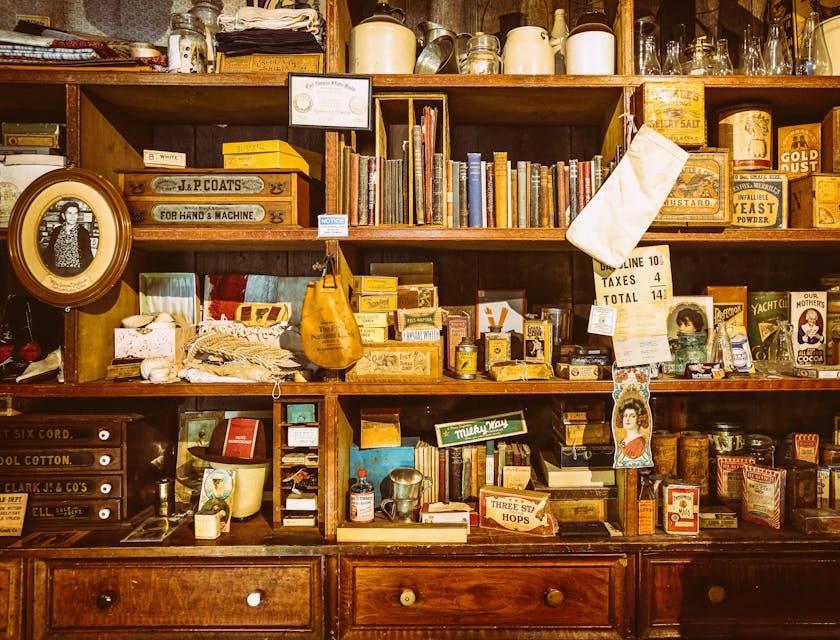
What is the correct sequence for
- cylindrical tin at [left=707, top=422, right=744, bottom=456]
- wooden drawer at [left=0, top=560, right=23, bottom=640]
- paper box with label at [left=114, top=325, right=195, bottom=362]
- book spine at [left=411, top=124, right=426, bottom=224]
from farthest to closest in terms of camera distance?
1. cylindrical tin at [left=707, top=422, right=744, bottom=456]
2. paper box with label at [left=114, top=325, right=195, bottom=362]
3. book spine at [left=411, top=124, right=426, bottom=224]
4. wooden drawer at [left=0, top=560, right=23, bottom=640]

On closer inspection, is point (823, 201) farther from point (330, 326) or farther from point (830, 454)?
point (330, 326)

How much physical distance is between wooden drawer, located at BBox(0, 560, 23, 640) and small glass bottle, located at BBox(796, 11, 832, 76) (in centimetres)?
294

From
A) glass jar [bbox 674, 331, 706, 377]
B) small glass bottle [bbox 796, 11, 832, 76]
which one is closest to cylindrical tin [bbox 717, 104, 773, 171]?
small glass bottle [bbox 796, 11, 832, 76]

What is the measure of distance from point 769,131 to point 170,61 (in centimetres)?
198

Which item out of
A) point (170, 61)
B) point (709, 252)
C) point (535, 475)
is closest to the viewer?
point (170, 61)

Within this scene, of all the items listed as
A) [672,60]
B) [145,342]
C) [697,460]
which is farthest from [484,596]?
[672,60]

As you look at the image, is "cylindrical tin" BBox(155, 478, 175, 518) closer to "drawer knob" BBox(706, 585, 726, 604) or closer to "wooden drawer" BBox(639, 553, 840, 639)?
"wooden drawer" BBox(639, 553, 840, 639)

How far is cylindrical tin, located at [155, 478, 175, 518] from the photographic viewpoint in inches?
72.6

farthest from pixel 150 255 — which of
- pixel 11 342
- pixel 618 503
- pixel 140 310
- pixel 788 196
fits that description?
pixel 788 196

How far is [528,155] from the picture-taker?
7.00ft

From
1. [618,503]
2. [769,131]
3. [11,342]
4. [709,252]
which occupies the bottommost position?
[618,503]

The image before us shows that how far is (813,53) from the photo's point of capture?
1817 mm

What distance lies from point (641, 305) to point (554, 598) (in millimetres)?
929

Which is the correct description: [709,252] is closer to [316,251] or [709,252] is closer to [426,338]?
[426,338]
